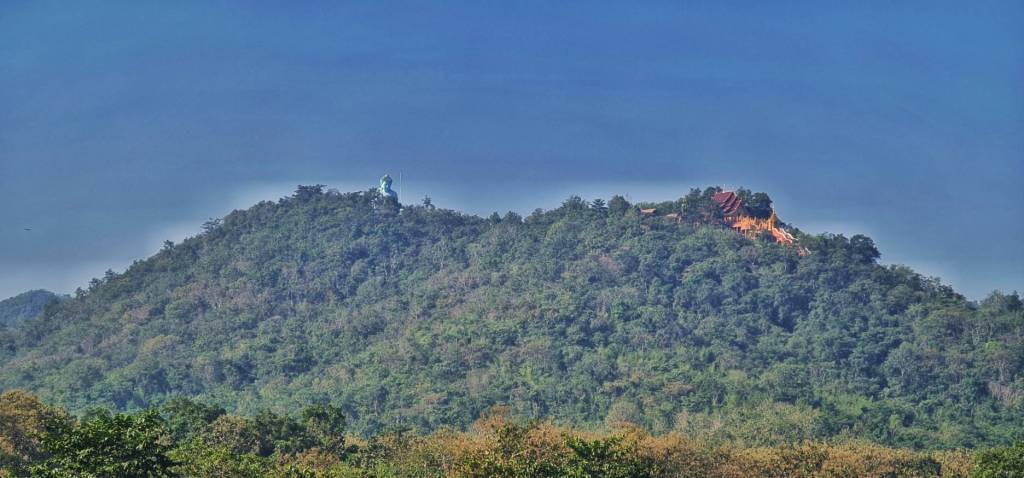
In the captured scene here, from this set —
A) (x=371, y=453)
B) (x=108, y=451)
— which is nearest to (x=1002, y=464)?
(x=371, y=453)

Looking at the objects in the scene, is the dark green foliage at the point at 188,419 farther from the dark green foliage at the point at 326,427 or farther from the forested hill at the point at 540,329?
the forested hill at the point at 540,329

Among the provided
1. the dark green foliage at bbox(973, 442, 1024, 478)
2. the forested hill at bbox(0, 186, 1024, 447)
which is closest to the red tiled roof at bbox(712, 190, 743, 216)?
the forested hill at bbox(0, 186, 1024, 447)

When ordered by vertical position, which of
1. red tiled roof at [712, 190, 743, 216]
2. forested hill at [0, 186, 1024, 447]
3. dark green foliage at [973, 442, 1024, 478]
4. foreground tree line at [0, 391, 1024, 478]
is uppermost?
red tiled roof at [712, 190, 743, 216]

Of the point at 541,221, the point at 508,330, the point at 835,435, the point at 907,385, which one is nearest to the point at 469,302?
the point at 508,330

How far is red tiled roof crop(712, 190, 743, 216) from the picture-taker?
334 feet

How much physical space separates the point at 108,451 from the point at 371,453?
1857 centimetres

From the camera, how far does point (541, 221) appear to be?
104750 millimetres

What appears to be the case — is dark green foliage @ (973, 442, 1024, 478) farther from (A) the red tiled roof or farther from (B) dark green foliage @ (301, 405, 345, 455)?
(A) the red tiled roof

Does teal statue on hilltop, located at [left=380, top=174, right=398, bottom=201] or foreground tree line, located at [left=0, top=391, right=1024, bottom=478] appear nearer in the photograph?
foreground tree line, located at [left=0, top=391, right=1024, bottom=478]

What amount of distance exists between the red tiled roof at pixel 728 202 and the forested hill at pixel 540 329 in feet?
2.55

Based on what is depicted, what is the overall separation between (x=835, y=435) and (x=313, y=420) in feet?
67.5

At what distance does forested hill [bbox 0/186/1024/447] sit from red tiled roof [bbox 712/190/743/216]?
778 millimetres

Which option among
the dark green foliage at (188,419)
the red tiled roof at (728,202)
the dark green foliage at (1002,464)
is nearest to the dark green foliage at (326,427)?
the dark green foliage at (188,419)

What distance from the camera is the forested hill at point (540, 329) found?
243 ft
